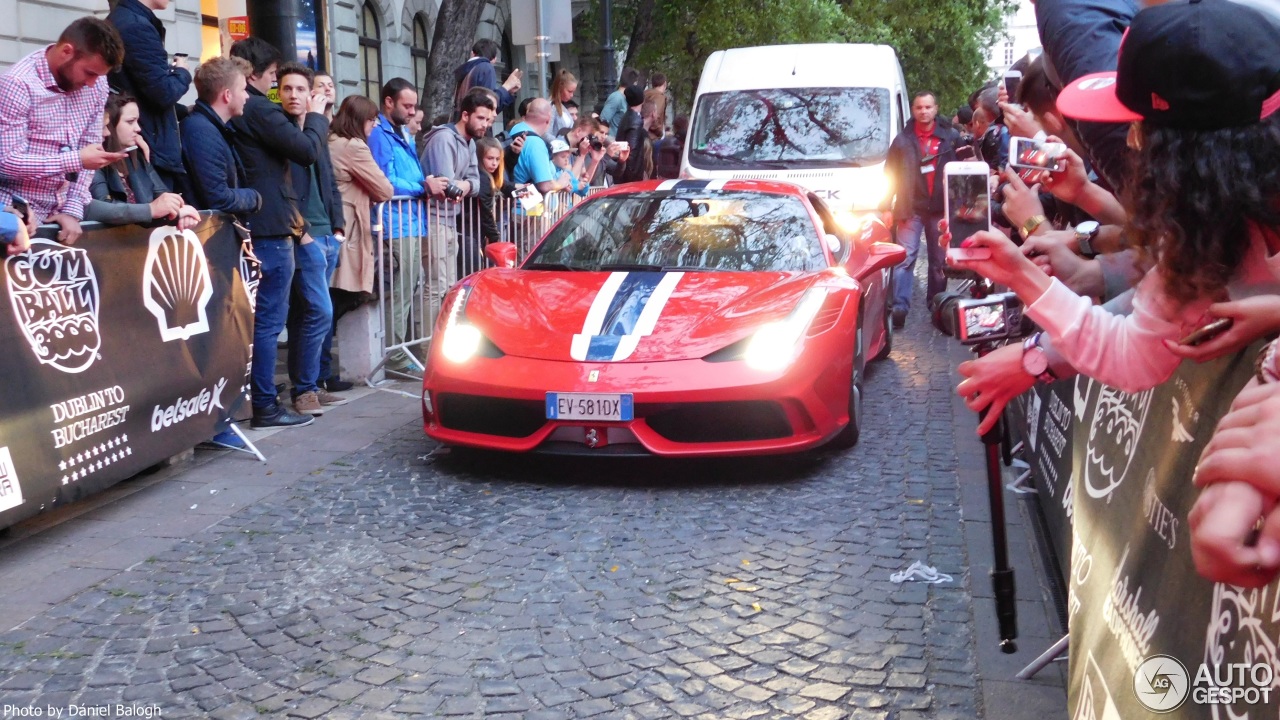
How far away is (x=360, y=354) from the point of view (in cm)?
900

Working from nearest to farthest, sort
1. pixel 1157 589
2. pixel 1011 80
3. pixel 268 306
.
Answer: pixel 1157 589
pixel 1011 80
pixel 268 306

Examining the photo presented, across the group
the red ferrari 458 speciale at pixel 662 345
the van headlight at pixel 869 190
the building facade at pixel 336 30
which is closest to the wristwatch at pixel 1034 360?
the red ferrari 458 speciale at pixel 662 345


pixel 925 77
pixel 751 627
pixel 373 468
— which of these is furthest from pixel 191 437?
pixel 925 77

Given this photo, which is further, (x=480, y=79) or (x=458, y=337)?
(x=480, y=79)

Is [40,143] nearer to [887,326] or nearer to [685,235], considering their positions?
[685,235]

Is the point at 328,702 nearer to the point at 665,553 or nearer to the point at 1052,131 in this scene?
the point at 665,553

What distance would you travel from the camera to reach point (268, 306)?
7387 mm

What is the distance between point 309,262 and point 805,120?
20.1ft

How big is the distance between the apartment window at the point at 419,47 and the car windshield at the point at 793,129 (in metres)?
12.5

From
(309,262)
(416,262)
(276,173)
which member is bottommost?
(416,262)

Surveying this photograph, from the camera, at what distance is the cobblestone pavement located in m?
3.70

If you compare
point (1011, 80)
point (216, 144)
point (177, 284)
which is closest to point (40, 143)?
point (177, 284)

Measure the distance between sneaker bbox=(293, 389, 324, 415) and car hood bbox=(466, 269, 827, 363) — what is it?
1.60 metres

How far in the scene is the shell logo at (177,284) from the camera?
6035 millimetres
